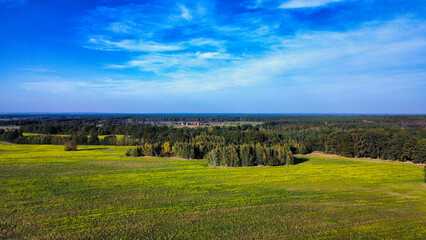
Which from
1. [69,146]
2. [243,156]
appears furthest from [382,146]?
[69,146]

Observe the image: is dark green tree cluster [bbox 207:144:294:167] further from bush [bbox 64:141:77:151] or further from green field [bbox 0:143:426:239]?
bush [bbox 64:141:77:151]

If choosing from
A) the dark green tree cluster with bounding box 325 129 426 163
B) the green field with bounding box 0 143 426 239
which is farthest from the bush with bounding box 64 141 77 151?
Result: the dark green tree cluster with bounding box 325 129 426 163

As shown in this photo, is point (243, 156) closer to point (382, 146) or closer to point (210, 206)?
point (210, 206)

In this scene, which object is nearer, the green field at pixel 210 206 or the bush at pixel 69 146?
the green field at pixel 210 206

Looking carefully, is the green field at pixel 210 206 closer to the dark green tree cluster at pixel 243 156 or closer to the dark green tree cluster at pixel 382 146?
the dark green tree cluster at pixel 243 156

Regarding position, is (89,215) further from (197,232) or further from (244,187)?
(244,187)

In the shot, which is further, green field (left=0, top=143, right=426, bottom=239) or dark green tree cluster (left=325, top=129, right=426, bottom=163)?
dark green tree cluster (left=325, top=129, right=426, bottom=163)

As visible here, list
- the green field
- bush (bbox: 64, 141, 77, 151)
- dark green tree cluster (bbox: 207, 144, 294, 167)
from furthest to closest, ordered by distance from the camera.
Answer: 1. bush (bbox: 64, 141, 77, 151)
2. dark green tree cluster (bbox: 207, 144, 294, 167)
3. the green field

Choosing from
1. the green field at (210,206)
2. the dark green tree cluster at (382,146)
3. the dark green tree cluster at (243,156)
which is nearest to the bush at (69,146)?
the green field at (210,206)

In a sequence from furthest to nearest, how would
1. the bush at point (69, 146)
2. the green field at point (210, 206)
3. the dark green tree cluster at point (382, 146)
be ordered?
1. the bush at point (69, 146)
2. the dark green tree cluster at point (382, 146)
3. the green field at point (210, 206)
